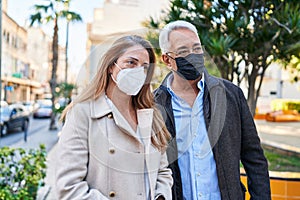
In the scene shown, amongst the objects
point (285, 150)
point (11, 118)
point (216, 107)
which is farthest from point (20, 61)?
point (216, 107)

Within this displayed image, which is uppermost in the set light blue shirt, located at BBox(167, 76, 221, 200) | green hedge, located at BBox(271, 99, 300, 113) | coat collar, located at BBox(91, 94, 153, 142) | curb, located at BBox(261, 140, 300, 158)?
coat collar, located at BBox(91, 94, 153, 142)

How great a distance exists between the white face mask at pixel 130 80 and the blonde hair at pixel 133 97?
0.17 ft

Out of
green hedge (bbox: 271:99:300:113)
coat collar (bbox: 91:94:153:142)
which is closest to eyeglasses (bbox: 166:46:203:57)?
coat collar (bbox: 91:94:153:142)

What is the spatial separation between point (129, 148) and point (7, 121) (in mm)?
15709

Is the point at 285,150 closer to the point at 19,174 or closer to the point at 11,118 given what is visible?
the point at 19,174

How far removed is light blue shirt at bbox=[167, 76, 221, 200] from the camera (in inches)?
61.6

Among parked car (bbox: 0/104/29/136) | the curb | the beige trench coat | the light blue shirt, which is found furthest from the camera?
parked car (bbox: 0/104/29/136)

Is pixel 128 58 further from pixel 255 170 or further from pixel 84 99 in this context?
pixel 255 170

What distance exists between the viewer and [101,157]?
1261 millimetres

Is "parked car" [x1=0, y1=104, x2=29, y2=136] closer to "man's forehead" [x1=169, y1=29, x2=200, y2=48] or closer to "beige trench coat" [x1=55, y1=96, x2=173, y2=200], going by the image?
"man's forehead" [x1=169, y1=29, x2=200, y2=48]

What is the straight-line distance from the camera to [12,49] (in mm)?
35750

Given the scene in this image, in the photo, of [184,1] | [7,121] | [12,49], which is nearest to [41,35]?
[12,49]

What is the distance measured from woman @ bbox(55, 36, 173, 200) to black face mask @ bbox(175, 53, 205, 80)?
235mm

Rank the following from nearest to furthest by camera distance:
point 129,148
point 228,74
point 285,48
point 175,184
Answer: point 129,148 → point 175,184 → point 285,48 → point 228,74
